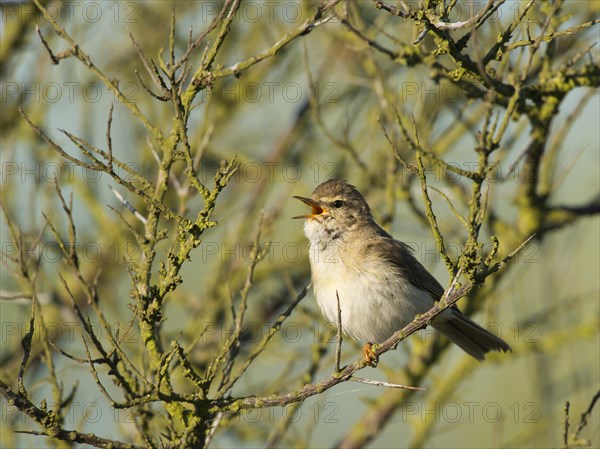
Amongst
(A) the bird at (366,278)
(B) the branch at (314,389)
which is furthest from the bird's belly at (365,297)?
(B) the branch at (314,389)

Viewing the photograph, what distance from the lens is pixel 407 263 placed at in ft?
16.9

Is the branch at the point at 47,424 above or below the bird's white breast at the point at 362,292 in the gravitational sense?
below

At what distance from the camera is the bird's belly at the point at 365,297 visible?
15.5 feet

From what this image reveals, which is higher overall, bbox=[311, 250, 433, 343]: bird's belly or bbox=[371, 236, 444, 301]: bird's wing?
bbox=[371, 236, 444, 301]: bird's wing

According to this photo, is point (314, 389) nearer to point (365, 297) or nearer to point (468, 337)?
point (365, 297)

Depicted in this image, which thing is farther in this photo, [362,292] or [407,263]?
[407,263]

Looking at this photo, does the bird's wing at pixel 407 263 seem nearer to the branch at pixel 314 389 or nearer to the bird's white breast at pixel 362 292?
the bird's white breast at pixel 362 292

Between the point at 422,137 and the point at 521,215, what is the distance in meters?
0.87

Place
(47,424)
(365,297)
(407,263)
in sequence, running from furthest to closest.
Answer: (407,263), (365,297), (47,424)

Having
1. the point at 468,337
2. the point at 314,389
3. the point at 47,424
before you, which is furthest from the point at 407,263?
the point at 47,424

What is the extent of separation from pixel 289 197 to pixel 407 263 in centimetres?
117

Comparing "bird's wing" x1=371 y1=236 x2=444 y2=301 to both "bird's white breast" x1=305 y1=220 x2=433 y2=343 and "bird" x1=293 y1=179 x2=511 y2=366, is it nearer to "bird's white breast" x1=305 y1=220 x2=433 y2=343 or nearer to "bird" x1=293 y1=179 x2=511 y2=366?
"bird" x1=293 y1=179 x2=511 y2=366

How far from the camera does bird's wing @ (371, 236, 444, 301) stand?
5.04 meters

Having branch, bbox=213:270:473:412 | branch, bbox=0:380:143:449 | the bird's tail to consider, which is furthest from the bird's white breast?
branch, bbox=0:380:143:449
